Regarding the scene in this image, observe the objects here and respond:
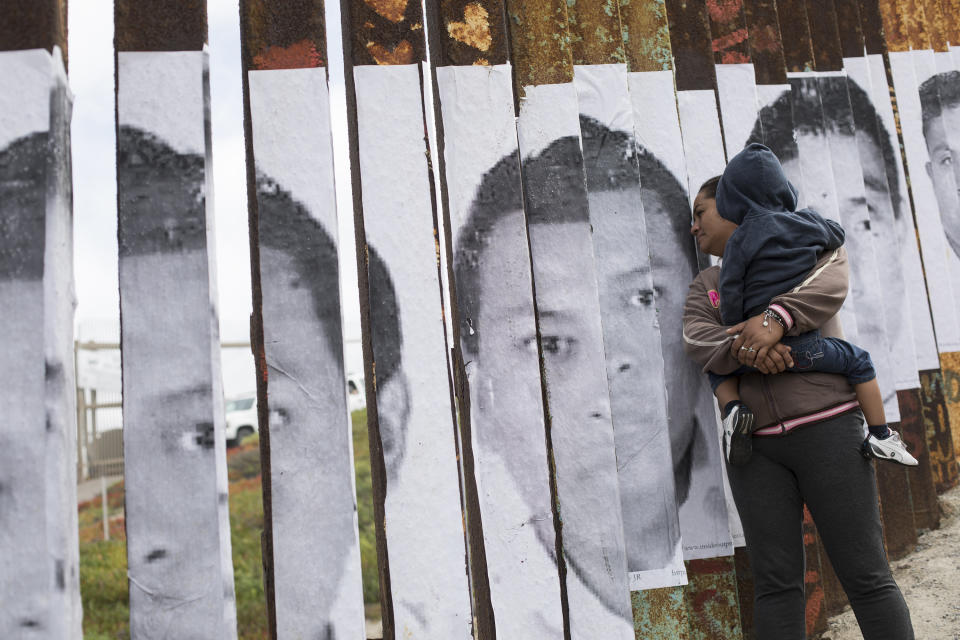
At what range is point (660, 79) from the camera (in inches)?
102

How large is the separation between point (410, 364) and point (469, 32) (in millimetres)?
1111

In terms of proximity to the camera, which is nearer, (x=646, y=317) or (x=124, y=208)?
(x=124, y=208)

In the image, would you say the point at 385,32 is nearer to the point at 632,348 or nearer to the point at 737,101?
the point at 632,348

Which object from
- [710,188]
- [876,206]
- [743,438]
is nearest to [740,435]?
[743,438]

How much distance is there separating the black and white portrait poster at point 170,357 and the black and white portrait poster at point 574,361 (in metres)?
1.01

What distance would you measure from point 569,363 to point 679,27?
4.69 ft

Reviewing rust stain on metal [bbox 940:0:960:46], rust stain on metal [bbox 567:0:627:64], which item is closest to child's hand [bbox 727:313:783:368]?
rust stain on metal [bbox 567:0:627:64]

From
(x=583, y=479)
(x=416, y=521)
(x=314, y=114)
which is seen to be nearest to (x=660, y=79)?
(x=314, y=114)

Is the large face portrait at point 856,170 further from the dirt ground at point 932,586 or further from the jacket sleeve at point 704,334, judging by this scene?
the jacket sleeve at point 704,334

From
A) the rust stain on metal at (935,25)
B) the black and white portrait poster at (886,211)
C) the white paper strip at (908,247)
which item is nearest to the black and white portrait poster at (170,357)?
the black and white portrait poster at (886,211)

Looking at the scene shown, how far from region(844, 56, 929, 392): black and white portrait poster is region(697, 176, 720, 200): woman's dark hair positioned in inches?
48.0

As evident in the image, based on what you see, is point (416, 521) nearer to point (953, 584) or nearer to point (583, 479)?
point (583, 479)

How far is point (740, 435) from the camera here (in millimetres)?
2135

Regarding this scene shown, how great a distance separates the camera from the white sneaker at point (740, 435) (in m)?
2.13
